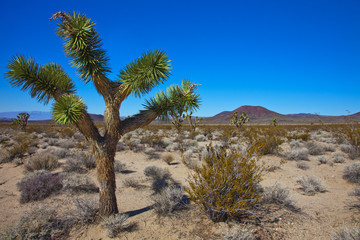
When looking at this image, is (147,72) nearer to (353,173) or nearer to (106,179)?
(106,179)

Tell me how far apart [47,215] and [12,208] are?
6.76 feet

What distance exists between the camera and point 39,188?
5.33 metres

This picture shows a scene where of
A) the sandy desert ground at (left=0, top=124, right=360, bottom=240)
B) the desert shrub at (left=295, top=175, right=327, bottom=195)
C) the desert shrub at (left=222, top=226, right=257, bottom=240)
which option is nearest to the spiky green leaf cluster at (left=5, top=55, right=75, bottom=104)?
the sandy desert ground at (left=0, top=124, right=360, bottom=240)

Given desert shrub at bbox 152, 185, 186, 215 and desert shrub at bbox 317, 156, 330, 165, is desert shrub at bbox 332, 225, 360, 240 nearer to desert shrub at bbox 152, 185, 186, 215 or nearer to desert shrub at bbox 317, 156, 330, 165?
desert shrub at bbox 152, 185, 186, 215

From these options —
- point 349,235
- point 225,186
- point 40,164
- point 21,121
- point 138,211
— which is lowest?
point 138,211

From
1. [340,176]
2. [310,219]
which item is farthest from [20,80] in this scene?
[340,176]

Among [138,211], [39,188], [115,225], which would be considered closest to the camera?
[115,225]

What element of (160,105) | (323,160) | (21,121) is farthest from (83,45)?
(21,121)

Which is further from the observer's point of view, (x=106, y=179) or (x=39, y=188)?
(x=39, y=188)

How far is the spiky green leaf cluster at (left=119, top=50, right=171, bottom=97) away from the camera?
135 inches

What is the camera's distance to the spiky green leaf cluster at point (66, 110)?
10.5ft

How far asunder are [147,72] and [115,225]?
296cm

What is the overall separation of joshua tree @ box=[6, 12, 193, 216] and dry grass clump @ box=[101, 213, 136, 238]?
0.30m

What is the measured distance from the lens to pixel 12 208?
4.76 metres
